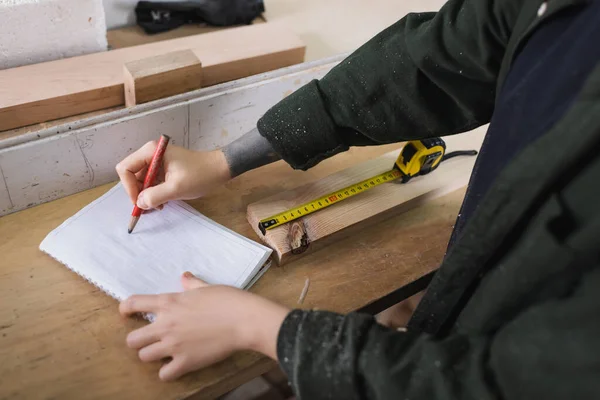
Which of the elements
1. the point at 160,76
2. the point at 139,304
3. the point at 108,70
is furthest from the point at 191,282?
the point at 108,70

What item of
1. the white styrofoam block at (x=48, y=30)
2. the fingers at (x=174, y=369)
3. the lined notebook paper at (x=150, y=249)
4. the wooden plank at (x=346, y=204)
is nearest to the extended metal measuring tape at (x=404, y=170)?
the wooden plank at (x=346, y=204)

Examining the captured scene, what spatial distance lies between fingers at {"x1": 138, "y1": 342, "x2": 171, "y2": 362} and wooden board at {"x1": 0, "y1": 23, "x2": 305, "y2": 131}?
0.54 m

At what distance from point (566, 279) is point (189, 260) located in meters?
0.57

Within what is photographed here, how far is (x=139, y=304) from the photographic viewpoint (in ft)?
2.73

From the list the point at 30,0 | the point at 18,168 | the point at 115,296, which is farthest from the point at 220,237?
the point at 30,0

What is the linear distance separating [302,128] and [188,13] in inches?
27.0

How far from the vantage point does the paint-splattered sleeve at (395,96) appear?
86cm

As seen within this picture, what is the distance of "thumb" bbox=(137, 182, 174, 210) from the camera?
94 cm

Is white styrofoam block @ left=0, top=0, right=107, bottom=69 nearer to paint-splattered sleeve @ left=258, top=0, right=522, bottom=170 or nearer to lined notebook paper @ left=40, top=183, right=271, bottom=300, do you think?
lined notebook paper @ left=40, top=183, right=271, bottom=300

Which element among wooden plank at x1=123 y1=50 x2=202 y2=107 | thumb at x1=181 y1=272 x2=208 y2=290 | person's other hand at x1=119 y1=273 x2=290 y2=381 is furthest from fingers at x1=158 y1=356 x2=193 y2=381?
wooden plank at x1=123 y1=50 x2=202 y2=107

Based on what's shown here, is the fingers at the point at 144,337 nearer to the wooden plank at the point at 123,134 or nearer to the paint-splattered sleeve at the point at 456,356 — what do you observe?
the paint-splattered sleeve at the point at 456,356

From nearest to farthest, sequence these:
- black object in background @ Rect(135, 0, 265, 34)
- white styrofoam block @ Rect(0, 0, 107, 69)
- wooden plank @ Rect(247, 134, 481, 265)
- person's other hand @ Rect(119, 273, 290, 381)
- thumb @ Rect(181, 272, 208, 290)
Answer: person's other hand @ Rect(119, 273, 290, 381), thumb @ Rect(181, 272, 208, 290), wooden plank @ Rect(247, 134, 481, 265), white styrofoam block @ Rect(0, 0, 107, 69), black object in background @ Rect(135, 0, 265, 34)

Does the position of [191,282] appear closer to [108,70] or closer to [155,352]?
[155,352]

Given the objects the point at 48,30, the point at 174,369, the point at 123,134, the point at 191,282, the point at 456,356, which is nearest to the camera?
the point at 456,356
